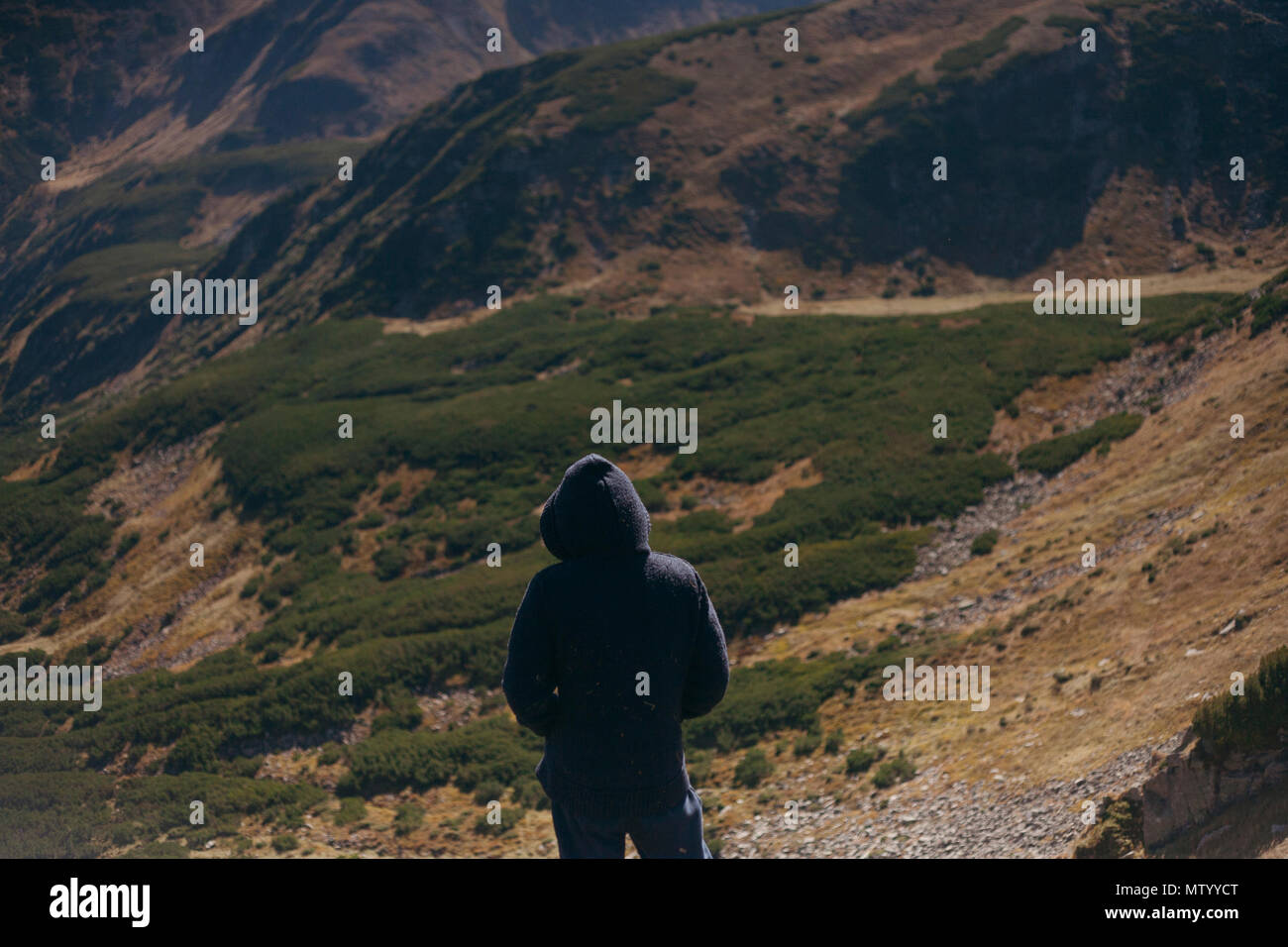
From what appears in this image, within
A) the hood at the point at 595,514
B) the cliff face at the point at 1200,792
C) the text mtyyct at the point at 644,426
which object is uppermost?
the text mtyyct at the point at 644,426

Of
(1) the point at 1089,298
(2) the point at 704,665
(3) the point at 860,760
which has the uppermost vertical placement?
(1) the point at 1089,298

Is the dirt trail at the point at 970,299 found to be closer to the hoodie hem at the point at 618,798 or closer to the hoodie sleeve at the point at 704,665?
the hoodie sleeve at the point at 704,665

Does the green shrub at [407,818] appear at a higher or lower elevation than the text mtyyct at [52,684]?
lower

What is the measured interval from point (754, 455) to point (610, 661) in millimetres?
33865

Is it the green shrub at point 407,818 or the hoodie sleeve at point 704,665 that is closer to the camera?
the hoodie sleeve at point 704,665

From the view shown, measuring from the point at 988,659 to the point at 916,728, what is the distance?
2.57 meters

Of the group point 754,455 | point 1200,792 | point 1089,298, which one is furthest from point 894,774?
point 1089,298

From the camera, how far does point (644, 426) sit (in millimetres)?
45906

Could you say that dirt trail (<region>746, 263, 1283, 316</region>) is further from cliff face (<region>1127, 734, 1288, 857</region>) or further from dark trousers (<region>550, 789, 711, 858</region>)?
dark trousers (<region>550, 789, 711, 858</region>)

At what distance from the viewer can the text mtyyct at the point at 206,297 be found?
92.8 metres

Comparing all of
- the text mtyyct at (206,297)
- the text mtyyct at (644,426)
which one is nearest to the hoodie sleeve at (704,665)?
the text mtyyct at (644,426)

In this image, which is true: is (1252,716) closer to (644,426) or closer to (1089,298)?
(644,426)

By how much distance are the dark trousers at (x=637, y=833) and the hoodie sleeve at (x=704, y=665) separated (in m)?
0.60
